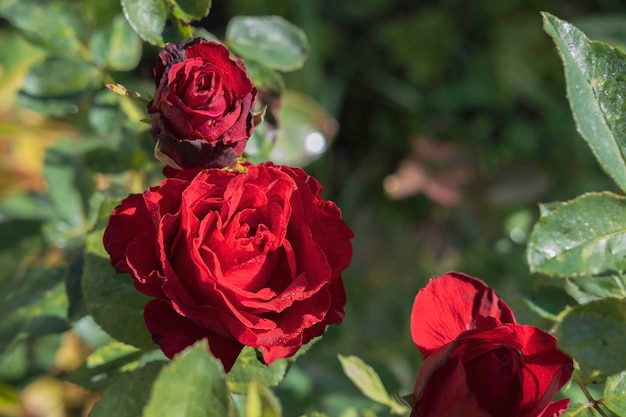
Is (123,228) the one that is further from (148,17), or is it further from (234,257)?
(148,17)

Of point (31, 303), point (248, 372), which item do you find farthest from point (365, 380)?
point (31, 303)

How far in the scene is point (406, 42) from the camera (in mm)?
2002

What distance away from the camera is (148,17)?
74cm

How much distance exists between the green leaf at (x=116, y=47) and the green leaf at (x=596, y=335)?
Result: 0.69m

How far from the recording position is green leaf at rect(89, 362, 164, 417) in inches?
24.5

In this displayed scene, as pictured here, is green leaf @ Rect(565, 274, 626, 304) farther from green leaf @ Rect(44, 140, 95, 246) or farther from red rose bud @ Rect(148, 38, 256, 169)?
green leaf @ Rect(44, 140, 95, 246)

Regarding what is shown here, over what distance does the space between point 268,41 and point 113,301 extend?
1.25 ft

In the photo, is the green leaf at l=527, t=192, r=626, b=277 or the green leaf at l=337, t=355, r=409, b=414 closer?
the green leaf at l=527, t=192, r=626, b=277

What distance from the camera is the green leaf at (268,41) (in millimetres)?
877

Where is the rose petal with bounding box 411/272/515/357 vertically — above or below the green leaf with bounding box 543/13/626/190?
below

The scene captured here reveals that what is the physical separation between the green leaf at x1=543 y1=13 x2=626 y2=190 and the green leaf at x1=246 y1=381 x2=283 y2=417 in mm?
340

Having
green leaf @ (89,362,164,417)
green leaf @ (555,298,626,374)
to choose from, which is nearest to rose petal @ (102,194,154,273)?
green leaf @ (89,362,164,417)

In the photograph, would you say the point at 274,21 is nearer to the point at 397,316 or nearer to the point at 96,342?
the point at 96,342

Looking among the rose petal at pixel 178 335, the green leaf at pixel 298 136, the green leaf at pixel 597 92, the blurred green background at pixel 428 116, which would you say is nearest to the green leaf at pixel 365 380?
the rose petal at pixel 178 335
